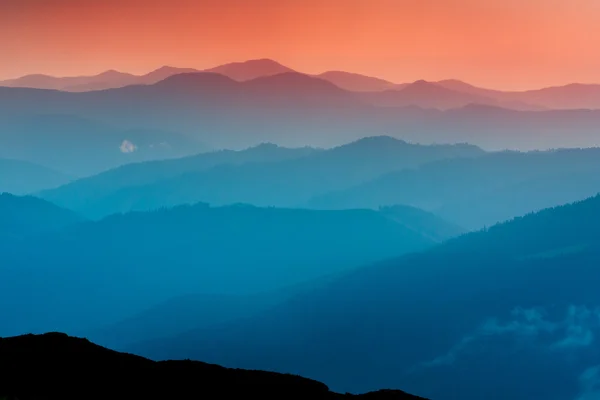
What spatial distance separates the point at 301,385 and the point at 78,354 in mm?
14946

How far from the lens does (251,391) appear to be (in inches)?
1861

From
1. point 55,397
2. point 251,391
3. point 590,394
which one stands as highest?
point 590,394

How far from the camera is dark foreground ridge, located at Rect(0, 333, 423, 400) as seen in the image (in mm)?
41688

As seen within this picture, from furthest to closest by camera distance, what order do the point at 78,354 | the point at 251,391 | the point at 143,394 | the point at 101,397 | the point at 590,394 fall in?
1. the point at 590,394
2. the point at 78,354
3. the point at 251,391
4. the point at 143,394
5. the point at 101,397

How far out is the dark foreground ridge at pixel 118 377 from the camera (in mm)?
41688

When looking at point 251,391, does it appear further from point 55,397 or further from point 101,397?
point 55,397

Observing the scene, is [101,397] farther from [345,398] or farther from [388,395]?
[388,395]

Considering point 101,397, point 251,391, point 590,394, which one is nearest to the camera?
point 101,397

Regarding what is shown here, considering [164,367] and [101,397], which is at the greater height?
[164,367]

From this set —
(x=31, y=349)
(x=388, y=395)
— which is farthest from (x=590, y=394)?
(x=31, y=349)

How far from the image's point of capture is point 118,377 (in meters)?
46.9

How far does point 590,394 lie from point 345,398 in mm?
172190

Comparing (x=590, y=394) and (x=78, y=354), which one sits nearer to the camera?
(x=78, y=354)

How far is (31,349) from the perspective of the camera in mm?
49375
